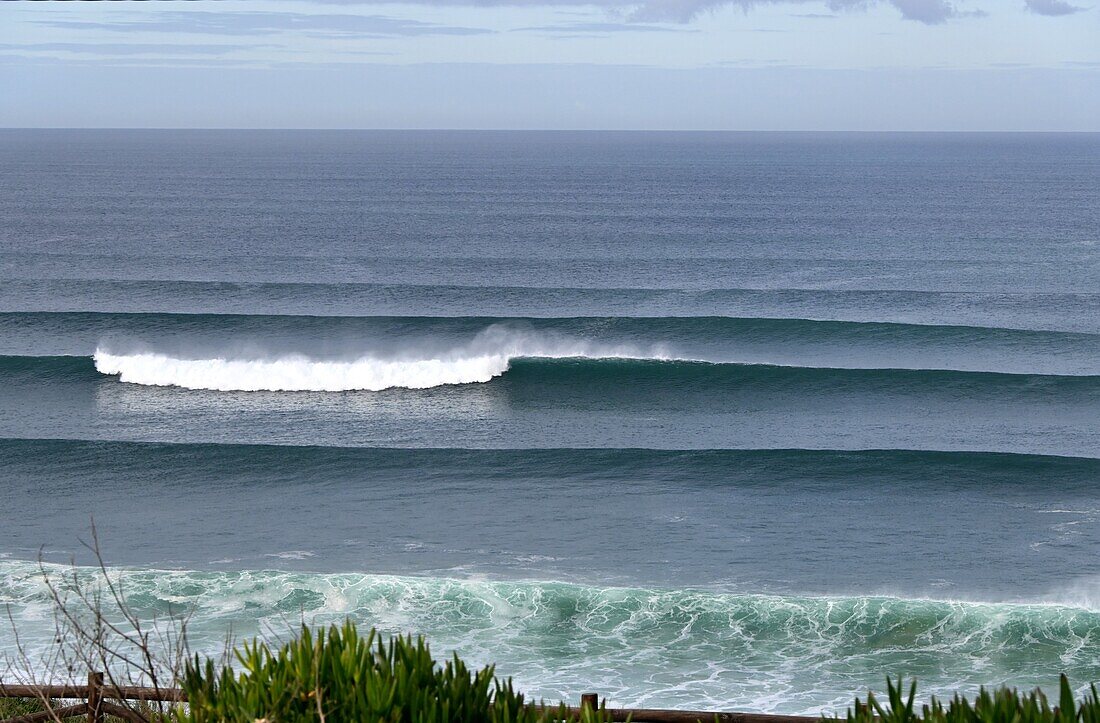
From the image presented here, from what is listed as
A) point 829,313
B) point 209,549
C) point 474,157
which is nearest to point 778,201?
point 829,313

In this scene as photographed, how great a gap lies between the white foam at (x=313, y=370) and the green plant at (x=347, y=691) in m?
21.8

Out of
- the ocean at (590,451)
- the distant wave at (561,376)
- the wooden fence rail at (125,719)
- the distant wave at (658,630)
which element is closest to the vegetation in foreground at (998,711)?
the wooden fence rail at (125,719)

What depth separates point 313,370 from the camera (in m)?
26.4

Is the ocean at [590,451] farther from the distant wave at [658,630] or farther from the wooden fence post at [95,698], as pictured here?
the wooden fence post at [95,698]

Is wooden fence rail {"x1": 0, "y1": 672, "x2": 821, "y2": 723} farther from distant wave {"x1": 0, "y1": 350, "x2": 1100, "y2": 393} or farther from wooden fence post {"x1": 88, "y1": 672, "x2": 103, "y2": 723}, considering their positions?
distant wave {"x1": 0, "y1": 350, "x2": 1100, "y2": 393}

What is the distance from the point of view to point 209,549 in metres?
15.3

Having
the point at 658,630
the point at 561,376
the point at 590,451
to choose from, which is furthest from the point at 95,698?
the point at 561,376

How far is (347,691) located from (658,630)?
8680 mm

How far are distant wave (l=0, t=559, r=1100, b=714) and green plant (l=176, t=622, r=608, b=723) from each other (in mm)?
6676

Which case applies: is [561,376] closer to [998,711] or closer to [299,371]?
[299,371]

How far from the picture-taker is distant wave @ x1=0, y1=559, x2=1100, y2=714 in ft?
36.4

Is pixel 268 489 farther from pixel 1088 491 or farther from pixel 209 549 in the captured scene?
pixel 1088 491

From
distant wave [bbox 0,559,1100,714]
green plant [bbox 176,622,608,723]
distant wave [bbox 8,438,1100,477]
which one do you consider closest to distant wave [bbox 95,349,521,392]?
distant wave [bbox 8,438,1100,477]

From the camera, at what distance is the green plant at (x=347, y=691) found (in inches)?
153
